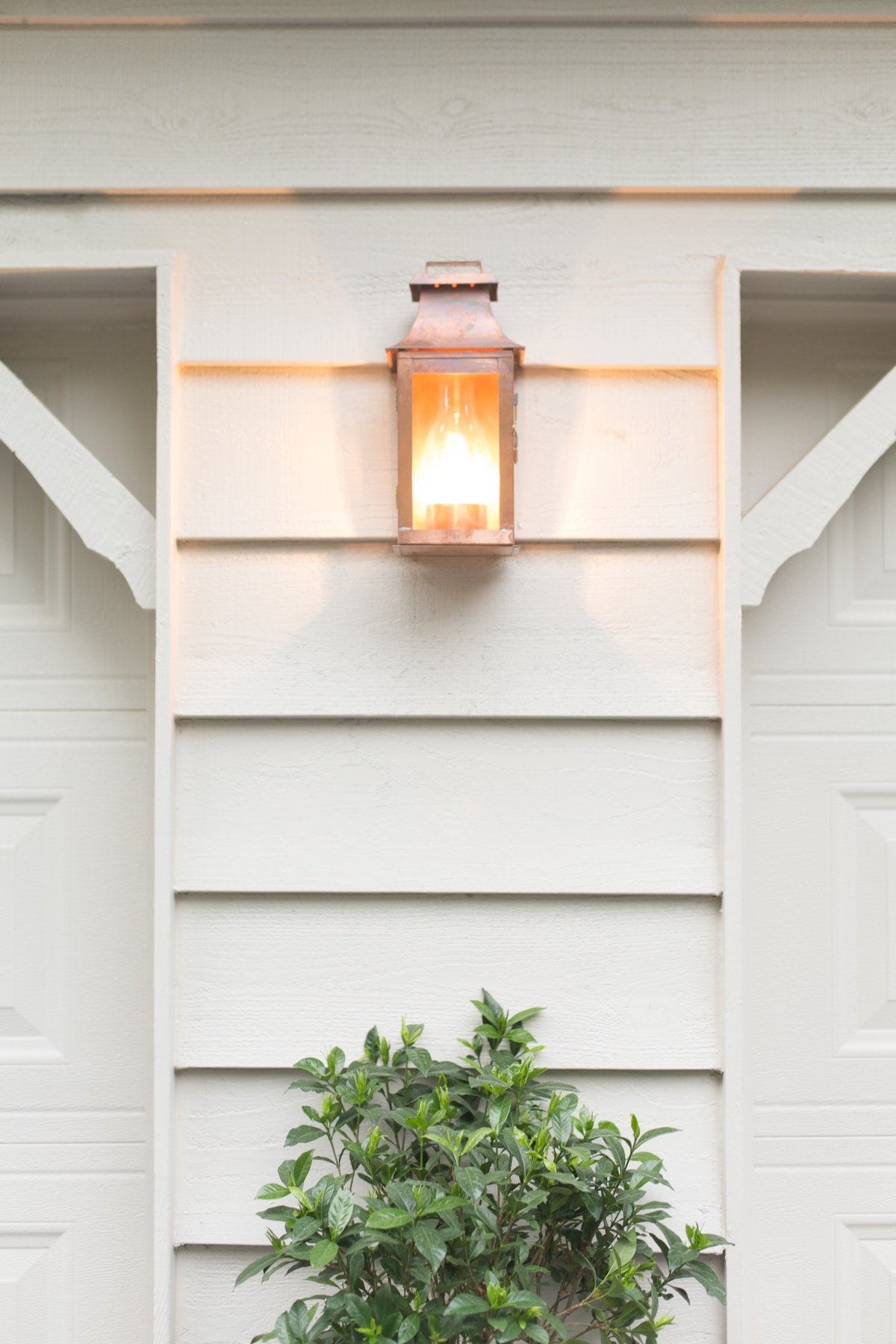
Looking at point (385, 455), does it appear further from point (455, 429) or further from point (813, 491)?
point (813, 491)

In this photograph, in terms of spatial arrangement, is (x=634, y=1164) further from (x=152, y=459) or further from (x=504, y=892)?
(x=152, y=459)

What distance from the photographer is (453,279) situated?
4.36ft

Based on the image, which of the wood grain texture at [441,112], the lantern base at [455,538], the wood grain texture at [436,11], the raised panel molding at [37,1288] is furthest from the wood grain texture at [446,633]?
the raised panel molding at [37,1288]

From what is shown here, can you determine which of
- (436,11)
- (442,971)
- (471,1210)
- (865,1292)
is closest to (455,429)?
(436,11)

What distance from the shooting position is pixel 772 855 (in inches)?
64.9

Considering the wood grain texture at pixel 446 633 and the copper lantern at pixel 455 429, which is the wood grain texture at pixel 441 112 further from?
the wood grain texture at pixel 446 633

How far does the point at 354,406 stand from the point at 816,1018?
1.21 metres

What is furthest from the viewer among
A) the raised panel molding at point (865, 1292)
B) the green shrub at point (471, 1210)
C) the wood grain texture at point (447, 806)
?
the raised panel molding at point (865, 1292)

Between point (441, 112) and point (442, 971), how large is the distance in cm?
123

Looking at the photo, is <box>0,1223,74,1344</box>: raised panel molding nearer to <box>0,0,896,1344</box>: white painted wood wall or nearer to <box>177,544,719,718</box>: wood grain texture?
<box>0,0,896,1344</box>: white painted wood wall

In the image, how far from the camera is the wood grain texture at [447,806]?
55.5 inches

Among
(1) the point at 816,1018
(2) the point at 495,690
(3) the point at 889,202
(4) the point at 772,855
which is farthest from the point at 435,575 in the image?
(1) the point at 816,1018

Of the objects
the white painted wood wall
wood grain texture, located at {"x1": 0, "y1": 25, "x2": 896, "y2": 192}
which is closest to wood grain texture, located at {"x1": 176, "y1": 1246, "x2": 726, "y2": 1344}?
the white painted wood wall

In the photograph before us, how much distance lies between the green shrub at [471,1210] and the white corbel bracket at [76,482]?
77 centimetres
